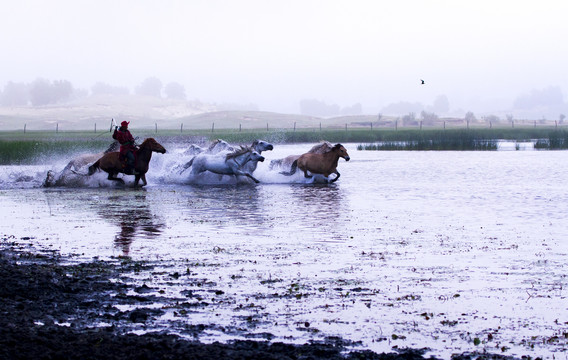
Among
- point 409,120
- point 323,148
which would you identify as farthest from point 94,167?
point 409,120

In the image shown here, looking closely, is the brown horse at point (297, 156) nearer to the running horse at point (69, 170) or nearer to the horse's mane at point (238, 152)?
the horse's mane at point (238, 152)

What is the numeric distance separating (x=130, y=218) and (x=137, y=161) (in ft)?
29.1

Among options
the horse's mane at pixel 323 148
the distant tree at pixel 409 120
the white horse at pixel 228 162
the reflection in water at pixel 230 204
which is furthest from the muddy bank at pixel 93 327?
the distant tree at pixel 409 120

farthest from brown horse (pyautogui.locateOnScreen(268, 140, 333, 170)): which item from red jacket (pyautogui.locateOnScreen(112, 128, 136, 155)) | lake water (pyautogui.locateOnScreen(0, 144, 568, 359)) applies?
red jacket (pyautogui.locateOnScreen(112, 128, 136, 155))

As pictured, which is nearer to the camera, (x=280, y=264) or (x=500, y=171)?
(x=280, y=264)

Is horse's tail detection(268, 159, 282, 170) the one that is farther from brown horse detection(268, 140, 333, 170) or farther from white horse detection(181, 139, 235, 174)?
white horse detection(181, 139, 235, 174)

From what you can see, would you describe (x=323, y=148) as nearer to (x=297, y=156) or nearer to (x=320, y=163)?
(x=320, y=163)

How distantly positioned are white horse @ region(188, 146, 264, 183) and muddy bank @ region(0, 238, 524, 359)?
1767 cm

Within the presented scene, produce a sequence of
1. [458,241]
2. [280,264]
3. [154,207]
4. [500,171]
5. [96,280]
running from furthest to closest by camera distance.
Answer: [500,171] → [154,207] → [458,241] → [280,264] → [96,280]

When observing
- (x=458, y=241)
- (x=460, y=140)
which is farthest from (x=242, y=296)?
(x=460, y=140)

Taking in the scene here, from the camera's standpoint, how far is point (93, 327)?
25.6 ft

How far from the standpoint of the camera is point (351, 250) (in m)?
12.8

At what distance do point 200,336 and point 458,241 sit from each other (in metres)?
7.18

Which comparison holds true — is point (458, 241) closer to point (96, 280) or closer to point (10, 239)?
point (96, 280)
